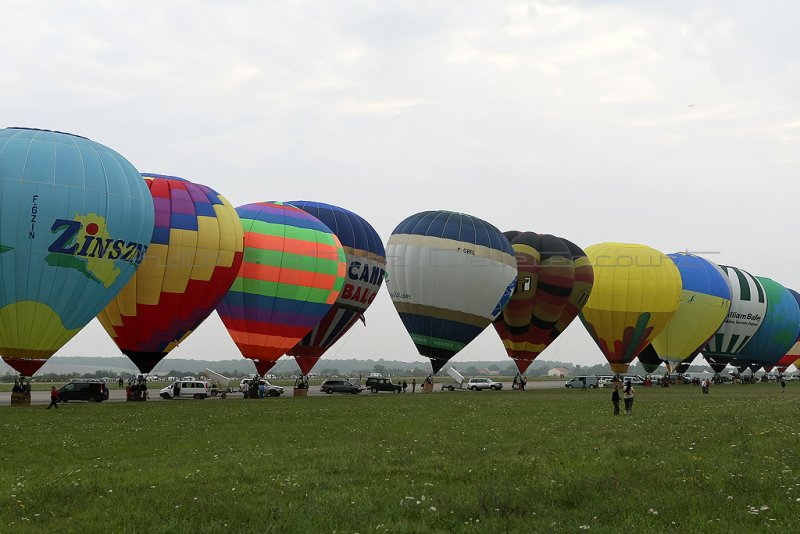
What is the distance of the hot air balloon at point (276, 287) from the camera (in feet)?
144

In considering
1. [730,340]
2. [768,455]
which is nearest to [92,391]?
[768,455]

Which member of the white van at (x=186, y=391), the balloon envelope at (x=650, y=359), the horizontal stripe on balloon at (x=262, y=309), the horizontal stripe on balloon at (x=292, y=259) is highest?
the horizontal stripe on balloon at (x=292, y=259)

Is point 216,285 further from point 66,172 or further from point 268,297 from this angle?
point 66,172

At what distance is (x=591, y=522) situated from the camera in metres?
11.0

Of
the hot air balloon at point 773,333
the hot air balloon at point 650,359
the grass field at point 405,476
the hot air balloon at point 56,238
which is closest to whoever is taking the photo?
the grass field at point 405,476

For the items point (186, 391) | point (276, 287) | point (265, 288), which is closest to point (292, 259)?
point (276, 287)

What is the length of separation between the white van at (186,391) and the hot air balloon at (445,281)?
14238 millimetres

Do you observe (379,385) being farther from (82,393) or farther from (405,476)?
(405,476)

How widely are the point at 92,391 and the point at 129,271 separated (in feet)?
36.8

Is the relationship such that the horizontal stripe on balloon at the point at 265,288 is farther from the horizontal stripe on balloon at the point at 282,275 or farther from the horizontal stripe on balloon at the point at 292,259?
the horizontal stripe on balloon at the point at 292,259

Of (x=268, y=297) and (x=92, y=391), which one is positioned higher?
(x=268, y=297)

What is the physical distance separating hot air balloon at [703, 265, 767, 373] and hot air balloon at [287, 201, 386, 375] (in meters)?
39.8

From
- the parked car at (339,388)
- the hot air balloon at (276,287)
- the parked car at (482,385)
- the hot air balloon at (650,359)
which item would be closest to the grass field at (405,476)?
the hot air balloon at (276,287)

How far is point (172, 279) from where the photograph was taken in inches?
1519
